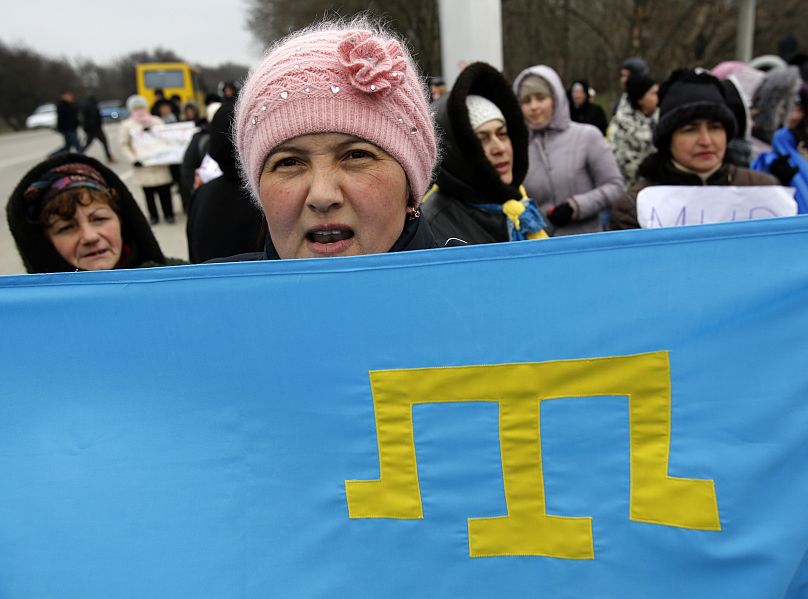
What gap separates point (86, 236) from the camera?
2299mm

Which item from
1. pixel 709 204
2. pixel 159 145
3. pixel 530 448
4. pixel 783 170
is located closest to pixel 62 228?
pixel 530 448

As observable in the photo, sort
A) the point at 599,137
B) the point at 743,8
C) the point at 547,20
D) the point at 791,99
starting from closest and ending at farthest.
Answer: the point at 599,137 < the point at 791,99 < the point at 743,8 < the point at 547,20

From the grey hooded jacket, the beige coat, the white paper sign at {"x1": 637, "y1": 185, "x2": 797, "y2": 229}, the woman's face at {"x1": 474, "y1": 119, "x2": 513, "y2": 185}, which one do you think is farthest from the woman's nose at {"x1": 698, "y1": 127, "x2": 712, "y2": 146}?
the beige coat

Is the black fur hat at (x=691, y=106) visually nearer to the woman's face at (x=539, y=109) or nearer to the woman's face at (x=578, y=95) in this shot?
the woman's face at (x=539, y=109)

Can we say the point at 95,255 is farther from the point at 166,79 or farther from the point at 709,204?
the point at 166,79

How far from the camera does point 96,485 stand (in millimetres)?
1333

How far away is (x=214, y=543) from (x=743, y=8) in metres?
18.1

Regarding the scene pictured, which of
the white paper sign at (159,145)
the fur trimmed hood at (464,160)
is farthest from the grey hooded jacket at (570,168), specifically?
the white paper sign at (159,145)

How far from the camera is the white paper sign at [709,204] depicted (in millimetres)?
2471

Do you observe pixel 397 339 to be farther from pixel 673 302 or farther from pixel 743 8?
pixel 743 8

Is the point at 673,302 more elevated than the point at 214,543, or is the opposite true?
the point at 673,302

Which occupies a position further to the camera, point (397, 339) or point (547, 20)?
point (547, 20)

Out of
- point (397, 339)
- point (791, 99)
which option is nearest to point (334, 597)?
point (397, 339)

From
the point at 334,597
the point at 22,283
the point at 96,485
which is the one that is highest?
the point at 22,283
